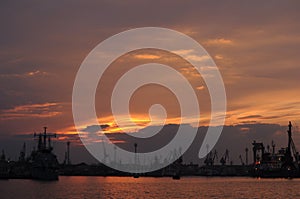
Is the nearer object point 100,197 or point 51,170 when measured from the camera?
point 100,197

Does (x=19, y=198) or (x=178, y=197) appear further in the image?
(x=178, y=197)

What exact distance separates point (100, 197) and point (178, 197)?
1714 cm

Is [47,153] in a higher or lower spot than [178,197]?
higher

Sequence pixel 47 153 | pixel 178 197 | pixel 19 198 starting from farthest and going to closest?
1. pixel 47 153
2. pixel 178 197
3. pixel 19 198

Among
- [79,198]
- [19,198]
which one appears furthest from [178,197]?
[19,198]

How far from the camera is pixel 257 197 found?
104m

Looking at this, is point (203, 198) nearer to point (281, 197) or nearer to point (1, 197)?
point (281, 197)

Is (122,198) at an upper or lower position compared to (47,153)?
lower

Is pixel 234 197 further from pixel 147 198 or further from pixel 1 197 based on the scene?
pixel 1 197

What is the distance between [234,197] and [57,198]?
37.9m

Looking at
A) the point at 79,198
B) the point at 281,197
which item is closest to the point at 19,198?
the point at 79,198

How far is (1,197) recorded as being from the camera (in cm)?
10006

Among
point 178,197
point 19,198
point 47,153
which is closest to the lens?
point 19,198

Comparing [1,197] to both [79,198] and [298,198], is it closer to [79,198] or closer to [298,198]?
[79,198]
